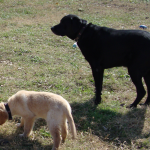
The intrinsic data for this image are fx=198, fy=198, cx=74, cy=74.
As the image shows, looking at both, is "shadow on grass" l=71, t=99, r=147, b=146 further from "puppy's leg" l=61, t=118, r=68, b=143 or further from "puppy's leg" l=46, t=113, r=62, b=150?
"puppy's leg" l=46, t=113, r=62, b=150

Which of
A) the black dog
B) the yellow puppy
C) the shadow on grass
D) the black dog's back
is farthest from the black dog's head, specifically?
the yellow puppy

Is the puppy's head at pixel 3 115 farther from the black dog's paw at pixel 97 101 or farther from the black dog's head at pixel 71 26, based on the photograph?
the black dog's head at pixel 71 26

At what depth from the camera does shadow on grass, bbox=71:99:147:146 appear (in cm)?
350

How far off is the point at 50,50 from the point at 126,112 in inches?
149

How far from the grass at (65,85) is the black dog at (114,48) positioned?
1.43ft

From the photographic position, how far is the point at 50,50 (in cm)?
693

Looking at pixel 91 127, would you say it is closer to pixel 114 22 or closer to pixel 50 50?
pixel 50 50

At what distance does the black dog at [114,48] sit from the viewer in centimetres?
388

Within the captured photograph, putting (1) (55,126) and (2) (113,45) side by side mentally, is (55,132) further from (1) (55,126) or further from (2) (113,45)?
(2) (113,45)

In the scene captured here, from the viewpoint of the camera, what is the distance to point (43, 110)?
3.20m

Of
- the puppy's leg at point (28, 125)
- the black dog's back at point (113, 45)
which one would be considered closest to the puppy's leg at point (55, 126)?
the puppy's leg at point (28, 125)

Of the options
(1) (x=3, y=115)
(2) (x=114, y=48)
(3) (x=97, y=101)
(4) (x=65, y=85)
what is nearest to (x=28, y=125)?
(1) (x=3, y=115)

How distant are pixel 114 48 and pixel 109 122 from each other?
1.48 m

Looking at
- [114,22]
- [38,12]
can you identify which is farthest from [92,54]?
[38,12]
